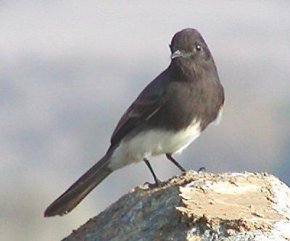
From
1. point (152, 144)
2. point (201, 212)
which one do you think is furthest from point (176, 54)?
point (201, 212)

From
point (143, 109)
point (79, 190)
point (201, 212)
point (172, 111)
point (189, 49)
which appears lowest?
point (201, 212)

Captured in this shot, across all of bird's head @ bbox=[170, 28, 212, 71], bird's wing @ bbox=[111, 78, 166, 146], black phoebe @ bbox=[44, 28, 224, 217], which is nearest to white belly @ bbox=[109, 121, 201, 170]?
black phoebe @ bbox=[44, 28, 224, 217]

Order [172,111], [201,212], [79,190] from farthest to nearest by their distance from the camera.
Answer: [172,111] < [79,190] < [201,212]

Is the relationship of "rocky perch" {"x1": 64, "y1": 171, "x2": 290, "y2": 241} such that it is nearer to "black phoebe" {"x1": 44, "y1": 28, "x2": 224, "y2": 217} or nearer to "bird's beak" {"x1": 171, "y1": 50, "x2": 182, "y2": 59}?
"black phoebe" {"x1": 44, "y1": 28, "x2": 224, "y2": 217}

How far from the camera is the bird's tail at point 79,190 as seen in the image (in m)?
11.1

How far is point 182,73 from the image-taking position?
39.1ft

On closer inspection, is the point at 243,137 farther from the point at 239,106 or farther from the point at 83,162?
the point at 83,162

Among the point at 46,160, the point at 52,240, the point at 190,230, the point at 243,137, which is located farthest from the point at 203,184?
the point at 243,137

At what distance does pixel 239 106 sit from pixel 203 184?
103 feet

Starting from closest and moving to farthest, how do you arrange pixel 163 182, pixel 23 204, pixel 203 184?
pixel 203 184
pixel 163 182
pixel 23 204

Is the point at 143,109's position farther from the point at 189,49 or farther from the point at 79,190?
the point at 79,190

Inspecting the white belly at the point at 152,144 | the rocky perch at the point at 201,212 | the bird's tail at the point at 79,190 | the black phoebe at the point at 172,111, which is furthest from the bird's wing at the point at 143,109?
the rocky perch at the point at 201,212

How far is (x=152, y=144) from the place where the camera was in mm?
11742

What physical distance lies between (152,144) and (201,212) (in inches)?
137
